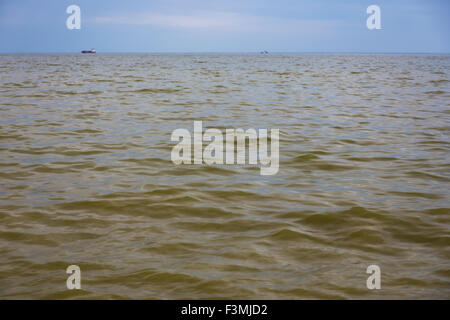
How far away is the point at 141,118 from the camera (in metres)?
11.2

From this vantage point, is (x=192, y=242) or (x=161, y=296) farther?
(x=192, y=242)

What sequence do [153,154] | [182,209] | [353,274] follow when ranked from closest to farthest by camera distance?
[353,274] < [182,209] < [153,154]

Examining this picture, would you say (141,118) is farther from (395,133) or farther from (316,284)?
(316,284)

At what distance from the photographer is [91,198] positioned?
5.16 meters

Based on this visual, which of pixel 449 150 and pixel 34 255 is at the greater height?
pixel 449 150

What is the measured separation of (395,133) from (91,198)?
22.1 feet

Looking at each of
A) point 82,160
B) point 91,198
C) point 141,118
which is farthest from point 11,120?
point 91,198

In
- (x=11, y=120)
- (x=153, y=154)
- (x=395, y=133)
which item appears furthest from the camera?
(x=11, y=120)

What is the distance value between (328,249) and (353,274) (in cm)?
47

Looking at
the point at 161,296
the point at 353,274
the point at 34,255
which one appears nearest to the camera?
the point at 161,296

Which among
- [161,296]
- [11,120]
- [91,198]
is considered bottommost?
[161,296]

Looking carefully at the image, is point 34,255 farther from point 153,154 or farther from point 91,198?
point 153,154

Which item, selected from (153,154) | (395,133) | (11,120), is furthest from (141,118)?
(395,133)

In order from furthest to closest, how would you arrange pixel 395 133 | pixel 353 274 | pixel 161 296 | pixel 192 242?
pixel 395 133 < pixel 192 242 < pixel 353 274 < pixel 161 296
